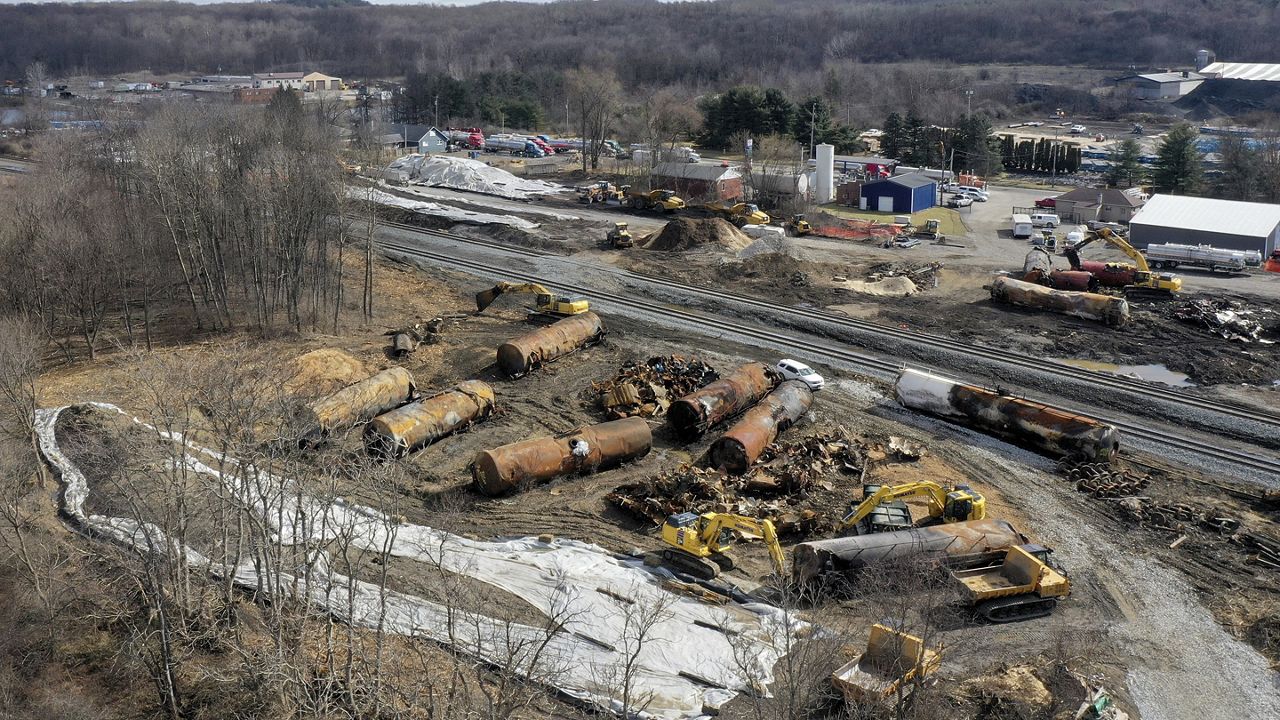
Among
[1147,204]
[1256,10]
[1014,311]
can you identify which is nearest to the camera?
[1014,311]

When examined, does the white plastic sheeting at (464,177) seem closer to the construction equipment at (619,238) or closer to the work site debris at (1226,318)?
the construction equipment at (619,238)

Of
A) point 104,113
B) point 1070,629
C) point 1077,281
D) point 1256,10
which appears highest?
point 1256,10

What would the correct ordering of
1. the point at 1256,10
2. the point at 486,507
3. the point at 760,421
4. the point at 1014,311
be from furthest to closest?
the point at 1256,10 → the point at 1014,311 → the point at 760,421 → the point at 486,507

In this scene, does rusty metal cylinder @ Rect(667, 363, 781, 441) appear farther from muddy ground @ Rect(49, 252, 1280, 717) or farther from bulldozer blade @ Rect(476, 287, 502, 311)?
bulldozer blade @ Rect(476, 287, 502, 311)

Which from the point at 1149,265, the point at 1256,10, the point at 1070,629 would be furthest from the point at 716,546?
the point at 1256,10

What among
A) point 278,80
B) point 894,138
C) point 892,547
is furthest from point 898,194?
point 278,80

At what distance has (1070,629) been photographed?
75.3ft

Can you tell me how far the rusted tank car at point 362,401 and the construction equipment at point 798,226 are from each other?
34292 millimetres

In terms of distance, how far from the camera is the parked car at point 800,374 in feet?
121

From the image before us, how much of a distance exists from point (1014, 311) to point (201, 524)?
35.4 m

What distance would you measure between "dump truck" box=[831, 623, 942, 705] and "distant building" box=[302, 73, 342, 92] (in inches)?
6458

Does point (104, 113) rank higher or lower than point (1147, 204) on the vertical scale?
higher

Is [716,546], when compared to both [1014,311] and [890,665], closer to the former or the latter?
[890,665]

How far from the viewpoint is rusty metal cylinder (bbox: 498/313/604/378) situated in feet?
124
